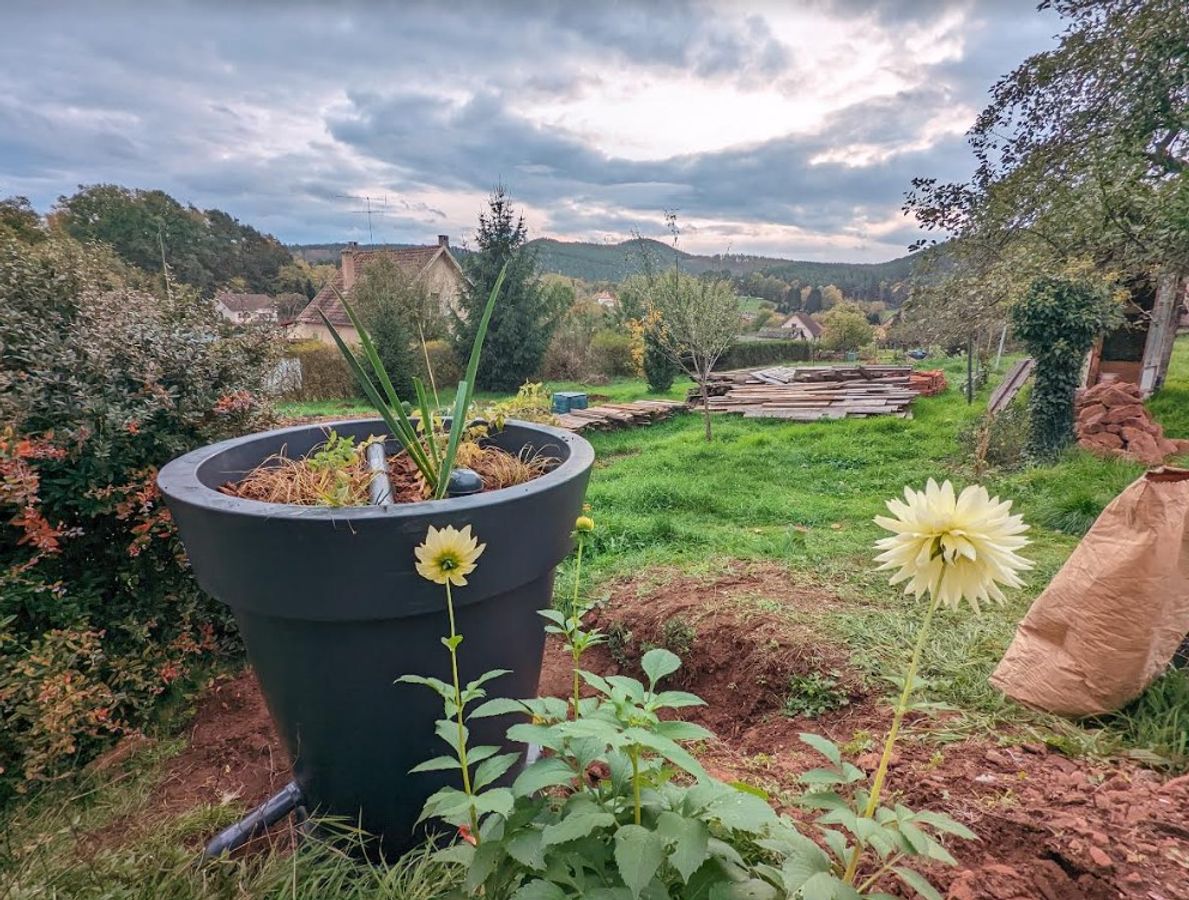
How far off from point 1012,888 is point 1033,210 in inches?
275

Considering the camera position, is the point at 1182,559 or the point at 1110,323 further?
the point at 1110,323

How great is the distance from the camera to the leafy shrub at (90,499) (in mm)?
1560

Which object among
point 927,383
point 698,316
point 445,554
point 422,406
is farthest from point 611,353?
point 445,554

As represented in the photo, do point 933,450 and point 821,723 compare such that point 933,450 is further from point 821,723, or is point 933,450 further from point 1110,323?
point 821,723

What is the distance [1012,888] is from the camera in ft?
3.25

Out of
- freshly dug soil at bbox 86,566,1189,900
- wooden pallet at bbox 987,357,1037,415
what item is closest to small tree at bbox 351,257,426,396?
wooden pallet at bbox 987,357,1037,415

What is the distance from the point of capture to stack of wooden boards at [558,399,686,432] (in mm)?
8688

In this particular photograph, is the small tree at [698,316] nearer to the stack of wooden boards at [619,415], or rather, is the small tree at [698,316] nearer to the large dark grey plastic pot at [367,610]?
the stack of wooden boards at [619,415]

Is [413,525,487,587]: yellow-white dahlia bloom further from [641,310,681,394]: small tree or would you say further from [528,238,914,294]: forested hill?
[641,310,681,394]: small tree

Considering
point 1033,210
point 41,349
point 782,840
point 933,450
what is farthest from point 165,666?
point 1033,210

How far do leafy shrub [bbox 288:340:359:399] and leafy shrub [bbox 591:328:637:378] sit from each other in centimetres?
684

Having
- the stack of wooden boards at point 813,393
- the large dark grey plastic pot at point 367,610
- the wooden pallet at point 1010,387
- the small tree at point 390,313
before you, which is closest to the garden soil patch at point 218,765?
the large dark grey plastic pot at point 367,610

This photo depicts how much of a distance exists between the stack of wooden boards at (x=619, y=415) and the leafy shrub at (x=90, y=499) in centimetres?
613

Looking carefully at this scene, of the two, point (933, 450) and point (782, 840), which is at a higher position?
point (782, 840)
